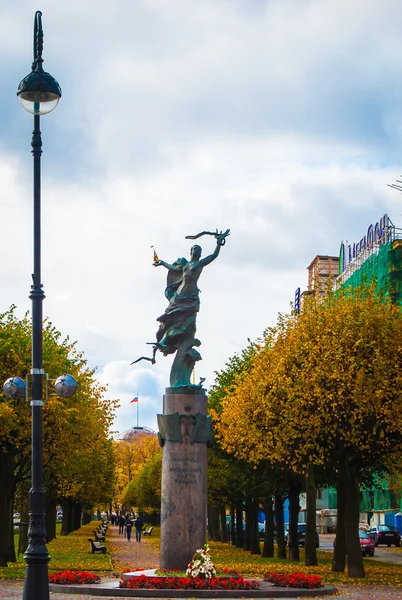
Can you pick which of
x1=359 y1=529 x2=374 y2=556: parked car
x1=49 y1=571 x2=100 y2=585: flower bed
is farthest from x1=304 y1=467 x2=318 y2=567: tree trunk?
x1=359 y1=529 x2=374 y2=556: parked car

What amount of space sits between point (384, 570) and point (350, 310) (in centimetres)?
1138

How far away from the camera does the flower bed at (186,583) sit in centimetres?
2247

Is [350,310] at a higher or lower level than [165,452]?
higher

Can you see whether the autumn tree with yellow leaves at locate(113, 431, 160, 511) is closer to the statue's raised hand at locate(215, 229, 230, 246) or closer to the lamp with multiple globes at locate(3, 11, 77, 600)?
the statue's raised hand at locate(215, 229, 230, 246)

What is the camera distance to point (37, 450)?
15.1m

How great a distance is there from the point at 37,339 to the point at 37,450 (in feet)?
5.64

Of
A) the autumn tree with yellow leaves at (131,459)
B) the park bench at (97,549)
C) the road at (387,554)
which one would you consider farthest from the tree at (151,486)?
the park bench at (97,549)

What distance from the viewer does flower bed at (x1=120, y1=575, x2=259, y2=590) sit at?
22.5m

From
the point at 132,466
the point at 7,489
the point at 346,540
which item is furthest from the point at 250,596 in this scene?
the point at 132,466

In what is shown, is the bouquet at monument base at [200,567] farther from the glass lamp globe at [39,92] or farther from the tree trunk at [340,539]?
the tree trunk at [340,539]

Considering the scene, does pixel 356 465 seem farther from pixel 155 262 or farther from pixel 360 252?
pixel 360 252

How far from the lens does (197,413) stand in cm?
2520

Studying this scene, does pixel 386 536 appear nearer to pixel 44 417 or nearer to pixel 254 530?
pixel 254 530

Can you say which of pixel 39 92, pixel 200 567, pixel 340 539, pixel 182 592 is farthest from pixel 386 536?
pixel 39 92
